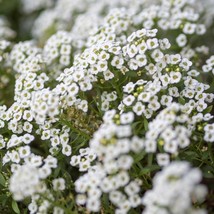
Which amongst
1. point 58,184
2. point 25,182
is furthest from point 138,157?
point 25,182

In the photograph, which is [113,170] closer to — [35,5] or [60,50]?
[60,50]

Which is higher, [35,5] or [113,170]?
[35,5]

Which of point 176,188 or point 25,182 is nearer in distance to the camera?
point 176,188

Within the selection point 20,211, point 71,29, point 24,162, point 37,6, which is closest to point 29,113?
point 24,162

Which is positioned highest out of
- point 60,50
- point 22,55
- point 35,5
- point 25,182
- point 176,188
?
point 35,5

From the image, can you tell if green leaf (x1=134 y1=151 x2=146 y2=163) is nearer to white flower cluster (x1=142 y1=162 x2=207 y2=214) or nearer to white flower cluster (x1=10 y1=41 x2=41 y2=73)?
white flower cluster (x1=142 y1=162 x2=207 y2=214)

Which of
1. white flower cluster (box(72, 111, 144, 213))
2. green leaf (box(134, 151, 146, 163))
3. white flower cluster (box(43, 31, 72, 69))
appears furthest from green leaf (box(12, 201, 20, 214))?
white flower cluster (box(43, 31, 72, 69))

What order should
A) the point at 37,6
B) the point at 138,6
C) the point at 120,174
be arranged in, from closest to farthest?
the point at 120,174 < the point at 138,6 < the point at 37,6

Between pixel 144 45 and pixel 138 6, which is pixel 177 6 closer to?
pixel 138 6
